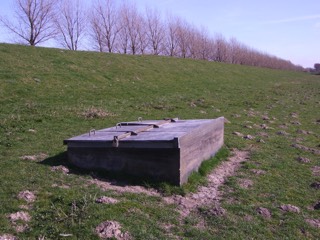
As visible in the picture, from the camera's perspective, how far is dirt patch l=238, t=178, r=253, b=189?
7222 mm

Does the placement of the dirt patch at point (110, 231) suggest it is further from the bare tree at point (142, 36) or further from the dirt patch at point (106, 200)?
the bare tree at point (142, 36)

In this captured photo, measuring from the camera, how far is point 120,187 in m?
6.35

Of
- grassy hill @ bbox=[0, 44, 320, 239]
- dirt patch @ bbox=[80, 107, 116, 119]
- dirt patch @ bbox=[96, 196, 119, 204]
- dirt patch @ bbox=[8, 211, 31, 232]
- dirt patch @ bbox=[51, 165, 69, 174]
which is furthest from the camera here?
dirt patch @ bbox=[80, 107, 116, 119]

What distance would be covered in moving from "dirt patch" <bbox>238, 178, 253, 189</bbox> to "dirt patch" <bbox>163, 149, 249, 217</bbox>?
31cm

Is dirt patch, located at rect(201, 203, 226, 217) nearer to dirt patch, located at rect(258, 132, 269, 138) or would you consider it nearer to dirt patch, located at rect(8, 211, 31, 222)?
dirt patch, located at rect(8, 211, 31, 222)

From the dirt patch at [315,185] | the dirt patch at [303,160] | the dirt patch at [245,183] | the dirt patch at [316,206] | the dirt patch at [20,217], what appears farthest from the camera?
the dirt patch at [303,160]

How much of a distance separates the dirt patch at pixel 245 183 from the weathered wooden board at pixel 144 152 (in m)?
0.87

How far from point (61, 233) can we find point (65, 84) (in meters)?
14.2

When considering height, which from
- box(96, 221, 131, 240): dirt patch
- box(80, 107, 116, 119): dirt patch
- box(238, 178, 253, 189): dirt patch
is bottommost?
box(238, 178, 253, 189): dirt patch

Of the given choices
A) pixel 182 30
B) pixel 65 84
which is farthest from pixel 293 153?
pixel 182 30

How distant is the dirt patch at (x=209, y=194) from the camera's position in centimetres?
596

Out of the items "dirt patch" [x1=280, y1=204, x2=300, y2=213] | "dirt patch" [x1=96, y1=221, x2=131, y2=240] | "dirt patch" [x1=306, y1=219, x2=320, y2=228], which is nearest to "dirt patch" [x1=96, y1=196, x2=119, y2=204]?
"dirt patch" [x1=96, y1=221, x2=131, y2=240]

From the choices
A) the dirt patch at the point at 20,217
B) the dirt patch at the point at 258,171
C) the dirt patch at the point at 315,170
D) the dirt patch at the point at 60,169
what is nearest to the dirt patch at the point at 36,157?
the dirt patch at the point at 60,169

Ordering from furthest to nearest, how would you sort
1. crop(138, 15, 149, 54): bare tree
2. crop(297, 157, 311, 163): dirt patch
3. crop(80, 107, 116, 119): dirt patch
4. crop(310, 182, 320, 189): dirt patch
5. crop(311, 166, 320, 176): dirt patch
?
crop(138, 15, 149, 54): bare tree < crop(80, 107, 116, 119): dirt patch < crop(297, 157, 311, 163): dirt patch < crop(311, 166, 320, 176): dirt patch < crop(310, 182, 320, 189): dirt patch
